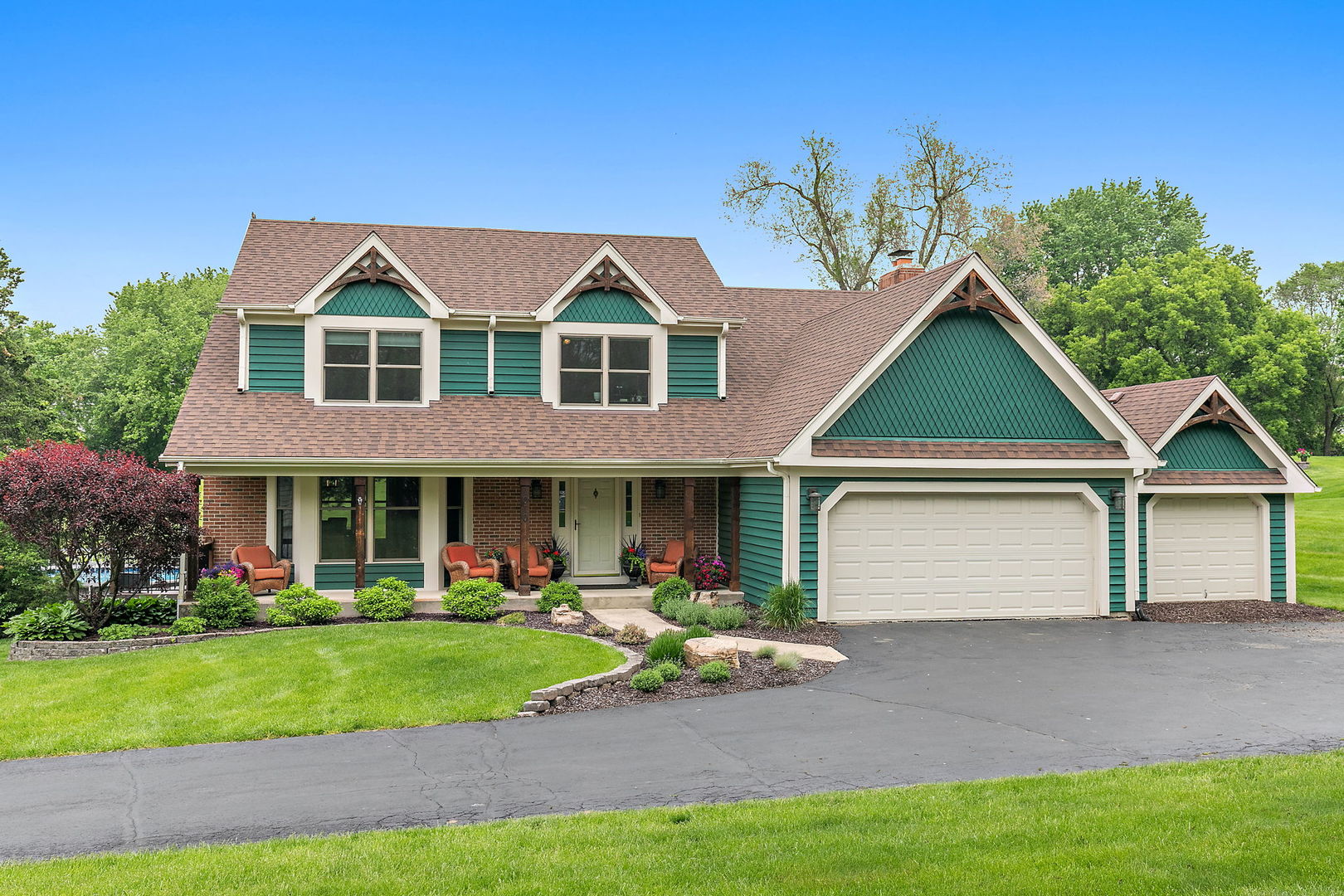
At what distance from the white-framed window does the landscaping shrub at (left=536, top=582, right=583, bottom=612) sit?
4.06m

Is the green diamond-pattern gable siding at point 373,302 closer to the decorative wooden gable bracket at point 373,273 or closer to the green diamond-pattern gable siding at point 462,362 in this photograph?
the decorative wooden gable bracket at point 373,273

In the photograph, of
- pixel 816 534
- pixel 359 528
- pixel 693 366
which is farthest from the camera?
pixel 693 366

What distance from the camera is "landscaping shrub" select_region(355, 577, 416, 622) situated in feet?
51.0

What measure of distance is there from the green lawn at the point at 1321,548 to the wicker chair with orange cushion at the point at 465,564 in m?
15.5

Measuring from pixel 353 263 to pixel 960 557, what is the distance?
1177cm

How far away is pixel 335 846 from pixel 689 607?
968 centimetres

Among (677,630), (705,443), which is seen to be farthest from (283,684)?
(705,443)

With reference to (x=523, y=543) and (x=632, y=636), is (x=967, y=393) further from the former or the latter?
(x=523, y=543)

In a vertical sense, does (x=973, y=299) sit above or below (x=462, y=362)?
above

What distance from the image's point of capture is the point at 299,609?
15.2 m

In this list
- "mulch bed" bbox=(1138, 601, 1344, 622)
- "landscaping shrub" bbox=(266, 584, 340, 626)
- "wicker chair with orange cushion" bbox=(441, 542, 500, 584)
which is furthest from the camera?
"wicker chair with orange cushion" bbox=(441, 542, 500, 584)

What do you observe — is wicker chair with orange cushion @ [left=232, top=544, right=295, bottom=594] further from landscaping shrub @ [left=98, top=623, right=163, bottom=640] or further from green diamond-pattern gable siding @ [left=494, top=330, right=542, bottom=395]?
green diamond-pattern gable siding @ [left=494, top=330, right=542, bottom=395]

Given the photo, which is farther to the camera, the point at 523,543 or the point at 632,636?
the point at 523,543

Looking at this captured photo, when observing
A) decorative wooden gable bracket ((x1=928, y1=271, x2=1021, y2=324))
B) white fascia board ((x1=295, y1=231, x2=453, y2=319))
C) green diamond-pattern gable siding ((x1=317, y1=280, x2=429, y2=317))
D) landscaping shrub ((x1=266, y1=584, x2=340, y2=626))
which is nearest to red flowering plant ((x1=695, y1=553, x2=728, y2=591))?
decorative wooden gable bracket ((x1=928, y1=271, x2=1021, y2=324))
